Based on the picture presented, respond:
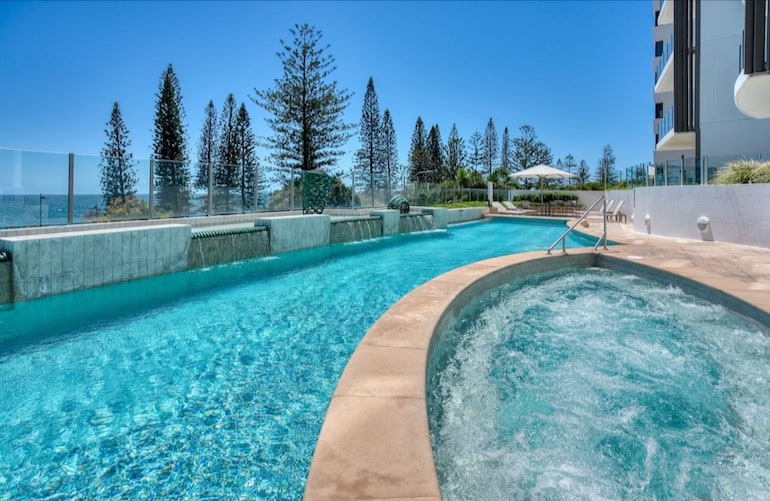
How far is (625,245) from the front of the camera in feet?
29.4

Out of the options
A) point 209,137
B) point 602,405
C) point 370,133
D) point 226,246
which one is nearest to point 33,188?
point 226,246

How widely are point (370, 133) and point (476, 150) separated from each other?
53.8 feet

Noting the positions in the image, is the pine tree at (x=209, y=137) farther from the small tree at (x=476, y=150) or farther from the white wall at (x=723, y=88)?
the white wall at (x=723, y=88)

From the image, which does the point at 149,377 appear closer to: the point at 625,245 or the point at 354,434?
the point at 354,434

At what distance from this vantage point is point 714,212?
369 inches

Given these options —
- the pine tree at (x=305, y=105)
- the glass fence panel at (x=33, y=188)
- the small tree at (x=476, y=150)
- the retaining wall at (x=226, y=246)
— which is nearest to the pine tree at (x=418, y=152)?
the small tree at (x=476, y=150)

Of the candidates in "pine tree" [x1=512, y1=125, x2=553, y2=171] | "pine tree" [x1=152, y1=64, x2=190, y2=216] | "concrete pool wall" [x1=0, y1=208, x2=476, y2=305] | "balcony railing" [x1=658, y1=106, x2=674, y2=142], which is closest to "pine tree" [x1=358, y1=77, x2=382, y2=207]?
"pine tree" [x1=152, y1=64, x2=190, y2=216]

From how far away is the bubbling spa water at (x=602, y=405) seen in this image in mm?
2180

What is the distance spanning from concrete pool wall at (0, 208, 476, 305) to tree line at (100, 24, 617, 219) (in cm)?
84

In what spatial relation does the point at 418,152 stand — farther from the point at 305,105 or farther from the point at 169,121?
the point at 169,121

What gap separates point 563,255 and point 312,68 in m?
21.0

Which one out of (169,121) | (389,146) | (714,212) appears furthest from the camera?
(389,146)

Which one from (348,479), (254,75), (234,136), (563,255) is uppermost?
(254,75)

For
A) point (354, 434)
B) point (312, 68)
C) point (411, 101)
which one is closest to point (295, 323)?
point (354, 434)
